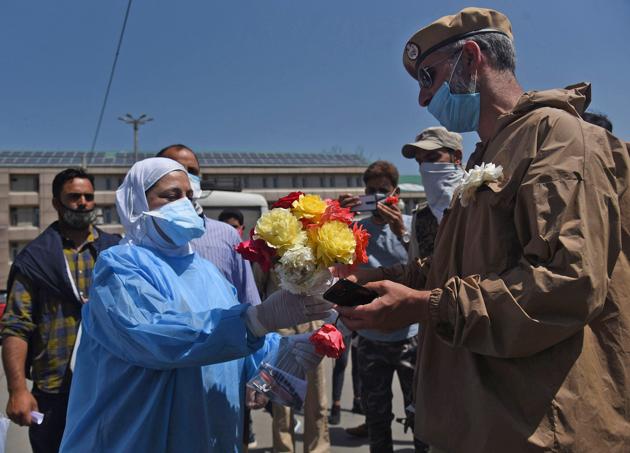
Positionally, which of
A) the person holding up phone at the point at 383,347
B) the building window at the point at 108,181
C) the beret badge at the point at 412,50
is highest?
the building window at the point at 108,181

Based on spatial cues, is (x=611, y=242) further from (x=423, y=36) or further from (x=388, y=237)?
(x=388, y=237)

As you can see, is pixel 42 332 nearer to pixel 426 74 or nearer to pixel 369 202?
pixel 369 202

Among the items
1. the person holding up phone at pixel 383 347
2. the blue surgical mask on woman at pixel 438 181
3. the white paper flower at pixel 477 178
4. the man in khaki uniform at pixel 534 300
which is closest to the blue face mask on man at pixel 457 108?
the man in khaki uniform at pixel 534 300

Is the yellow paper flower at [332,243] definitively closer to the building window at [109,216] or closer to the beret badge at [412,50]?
the beret badge at [412,50]

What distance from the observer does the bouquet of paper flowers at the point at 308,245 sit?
194 centimetres

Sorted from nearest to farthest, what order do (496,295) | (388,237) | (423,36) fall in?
1. (496,295)
2. (423,36)
3. (388,237)

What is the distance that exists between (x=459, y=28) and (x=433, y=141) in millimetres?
2067

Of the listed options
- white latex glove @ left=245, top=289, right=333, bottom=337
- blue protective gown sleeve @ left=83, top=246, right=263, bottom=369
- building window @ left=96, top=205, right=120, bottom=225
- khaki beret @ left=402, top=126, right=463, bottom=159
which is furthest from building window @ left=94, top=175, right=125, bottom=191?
white latex glove @ left=245, top=289, right=333, bottom=337

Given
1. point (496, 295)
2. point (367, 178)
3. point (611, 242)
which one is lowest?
point (496, 295)

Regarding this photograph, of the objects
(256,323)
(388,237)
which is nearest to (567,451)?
(256,323)

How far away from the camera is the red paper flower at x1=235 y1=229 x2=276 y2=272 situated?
210 centimetres

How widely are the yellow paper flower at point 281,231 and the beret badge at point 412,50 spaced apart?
856mm

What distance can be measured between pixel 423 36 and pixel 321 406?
370cm

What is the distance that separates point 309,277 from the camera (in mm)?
1980
